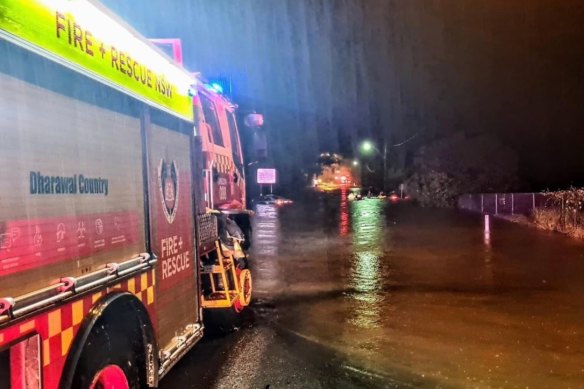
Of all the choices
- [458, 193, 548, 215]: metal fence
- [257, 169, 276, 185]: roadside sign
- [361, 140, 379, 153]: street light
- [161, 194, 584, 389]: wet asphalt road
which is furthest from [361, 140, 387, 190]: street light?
[161, 194, 584, 389]: wet asphalt road

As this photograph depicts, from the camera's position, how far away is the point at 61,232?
9.04ft

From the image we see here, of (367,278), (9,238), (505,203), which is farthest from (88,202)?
(505,203)

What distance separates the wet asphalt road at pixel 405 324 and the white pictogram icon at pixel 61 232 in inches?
103

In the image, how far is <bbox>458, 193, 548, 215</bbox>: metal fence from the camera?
22772mm

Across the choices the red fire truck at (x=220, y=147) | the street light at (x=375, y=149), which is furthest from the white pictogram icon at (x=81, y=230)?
the street light at (x=375, y=149)

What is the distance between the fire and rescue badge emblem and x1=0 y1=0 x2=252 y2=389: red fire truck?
0.05 ft

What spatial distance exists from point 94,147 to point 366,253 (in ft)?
35.7

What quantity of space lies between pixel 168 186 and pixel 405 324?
392cm

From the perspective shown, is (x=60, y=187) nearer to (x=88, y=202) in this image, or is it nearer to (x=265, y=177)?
(x=88, y=202)

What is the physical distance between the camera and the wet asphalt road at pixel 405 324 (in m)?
5.09

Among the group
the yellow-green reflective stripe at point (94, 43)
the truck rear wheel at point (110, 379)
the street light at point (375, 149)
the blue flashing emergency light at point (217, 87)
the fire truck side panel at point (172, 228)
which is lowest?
the truck rear wheel at point (110, 379)

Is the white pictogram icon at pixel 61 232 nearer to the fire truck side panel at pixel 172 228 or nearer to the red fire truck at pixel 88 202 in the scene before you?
the red fire truck at pixel 88 202

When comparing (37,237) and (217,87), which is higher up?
→ (217,87)

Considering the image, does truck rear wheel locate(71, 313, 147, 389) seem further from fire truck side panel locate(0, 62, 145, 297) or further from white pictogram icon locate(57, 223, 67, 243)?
white pictogram icon locate(57, 223, 67, 243)
